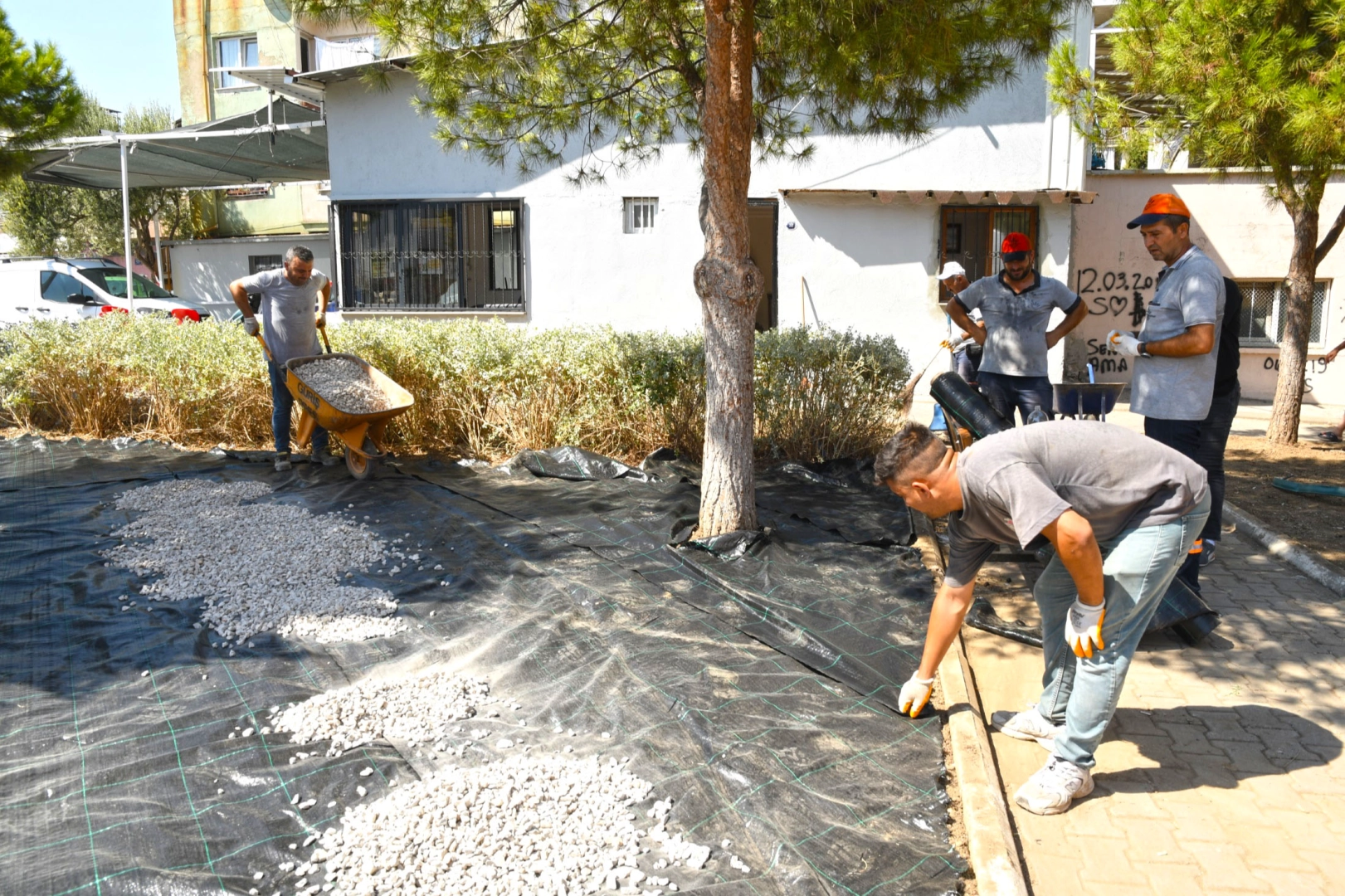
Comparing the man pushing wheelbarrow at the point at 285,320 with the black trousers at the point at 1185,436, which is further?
the man pushing wheelbarrow at the point at 285,320

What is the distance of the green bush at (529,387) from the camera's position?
7.63m

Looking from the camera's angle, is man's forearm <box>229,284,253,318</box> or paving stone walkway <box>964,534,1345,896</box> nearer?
paving stone walkway <box>964,534,1345,896</box>

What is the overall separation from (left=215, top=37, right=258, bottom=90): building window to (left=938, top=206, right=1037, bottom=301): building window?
2126 centimetres

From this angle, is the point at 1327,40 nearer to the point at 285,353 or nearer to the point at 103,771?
the point at 103,771

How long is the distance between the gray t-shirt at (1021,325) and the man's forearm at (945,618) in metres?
3.01

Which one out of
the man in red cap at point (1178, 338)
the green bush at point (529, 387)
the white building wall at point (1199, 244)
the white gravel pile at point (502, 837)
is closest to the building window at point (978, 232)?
the white building wall at point (1199, 244)

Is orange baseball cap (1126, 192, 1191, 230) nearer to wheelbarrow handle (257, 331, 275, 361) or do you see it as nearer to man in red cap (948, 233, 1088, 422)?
man in red cap (948, 233, 1088, 422)

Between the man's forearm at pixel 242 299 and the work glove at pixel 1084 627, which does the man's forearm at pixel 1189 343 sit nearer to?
the work glove at pixel 1084 627

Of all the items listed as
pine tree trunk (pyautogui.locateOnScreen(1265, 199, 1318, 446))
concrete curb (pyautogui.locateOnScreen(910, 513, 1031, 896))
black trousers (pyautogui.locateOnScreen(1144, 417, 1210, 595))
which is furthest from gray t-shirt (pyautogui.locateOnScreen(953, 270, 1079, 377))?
pine tree trunk (pyautogui.locateOnScreen(1265, 199, 1318, 446))

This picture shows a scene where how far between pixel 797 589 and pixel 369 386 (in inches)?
163

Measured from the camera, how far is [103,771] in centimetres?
315

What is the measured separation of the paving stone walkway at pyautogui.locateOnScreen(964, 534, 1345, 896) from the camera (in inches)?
113

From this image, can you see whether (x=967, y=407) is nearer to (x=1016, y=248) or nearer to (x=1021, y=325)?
(x=1021, y=325)

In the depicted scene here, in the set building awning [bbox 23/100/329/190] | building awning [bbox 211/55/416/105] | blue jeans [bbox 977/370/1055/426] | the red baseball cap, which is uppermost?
building awning [bbox 211/55/416/105]
